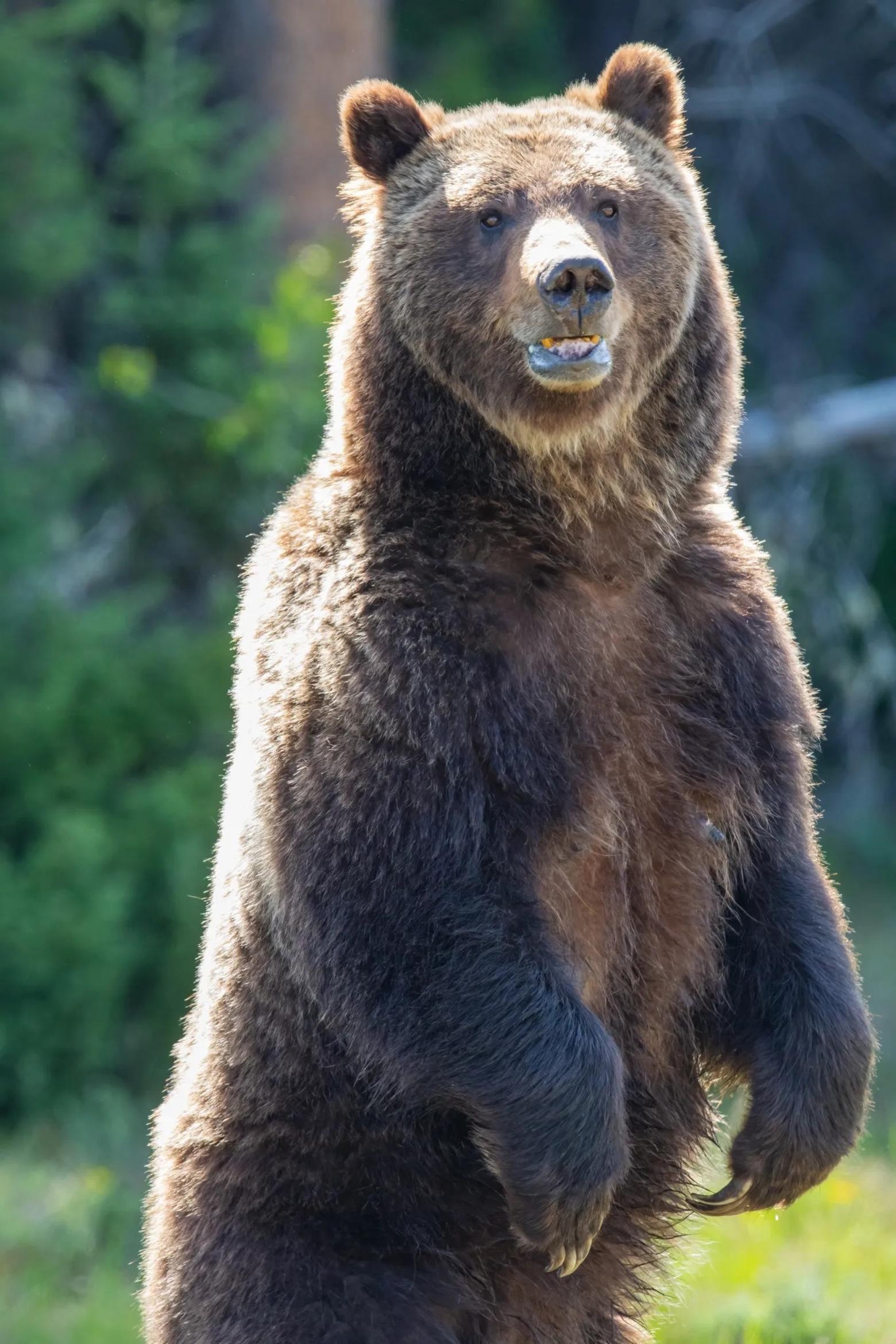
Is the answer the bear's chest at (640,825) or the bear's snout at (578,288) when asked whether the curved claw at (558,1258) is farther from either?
the bear's snout at (578,288)

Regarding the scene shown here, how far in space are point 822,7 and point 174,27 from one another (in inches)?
147

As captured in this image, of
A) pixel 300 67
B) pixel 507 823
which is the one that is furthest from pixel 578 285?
pixel 300 67

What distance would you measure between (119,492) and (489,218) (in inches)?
207

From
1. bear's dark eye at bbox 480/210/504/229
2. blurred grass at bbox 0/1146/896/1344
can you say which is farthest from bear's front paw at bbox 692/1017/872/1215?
bear's dark eye at bbox 480/210/504/229

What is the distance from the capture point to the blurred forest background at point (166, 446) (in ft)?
24.8

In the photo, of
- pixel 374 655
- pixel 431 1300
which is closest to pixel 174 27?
pixel 374 655

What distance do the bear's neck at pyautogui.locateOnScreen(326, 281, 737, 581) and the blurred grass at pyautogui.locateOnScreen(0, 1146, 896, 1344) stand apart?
5.14 feet

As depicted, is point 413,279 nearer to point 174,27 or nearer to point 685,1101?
point 685,1101

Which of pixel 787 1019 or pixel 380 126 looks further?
pixel 380 126

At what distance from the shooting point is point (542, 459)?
358cm

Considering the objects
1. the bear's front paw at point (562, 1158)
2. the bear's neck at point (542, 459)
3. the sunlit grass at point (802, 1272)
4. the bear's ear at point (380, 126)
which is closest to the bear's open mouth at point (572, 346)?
the bear's neck at point (542, 459)

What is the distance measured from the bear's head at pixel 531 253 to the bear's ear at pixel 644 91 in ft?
A: 0.30

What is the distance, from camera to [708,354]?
3686 mm

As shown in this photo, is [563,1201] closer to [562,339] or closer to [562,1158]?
[562,1158]
